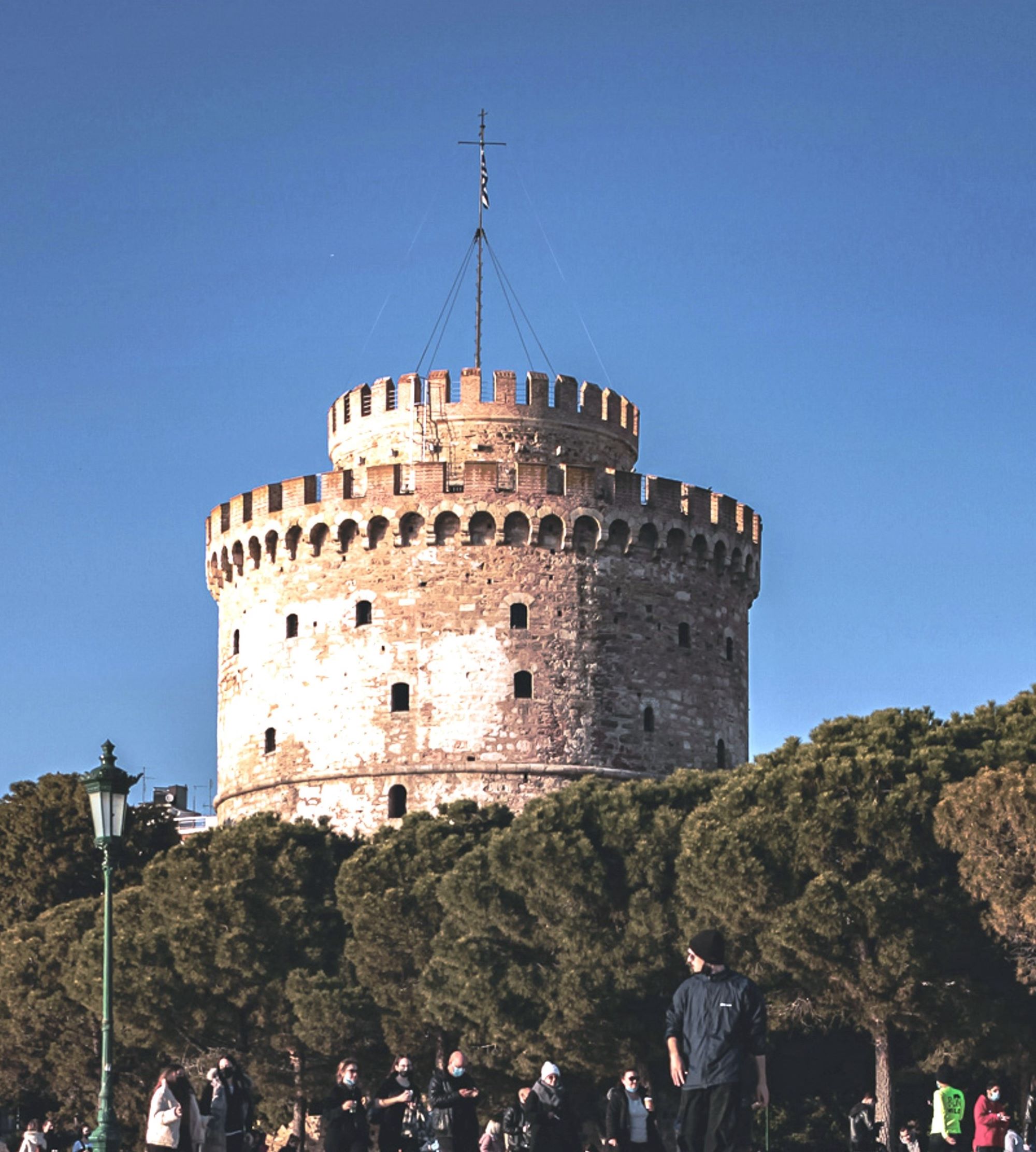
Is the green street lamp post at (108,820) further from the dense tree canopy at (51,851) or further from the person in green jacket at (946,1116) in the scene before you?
the dense tree canopy at (51,851)

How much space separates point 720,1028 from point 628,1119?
6.75m

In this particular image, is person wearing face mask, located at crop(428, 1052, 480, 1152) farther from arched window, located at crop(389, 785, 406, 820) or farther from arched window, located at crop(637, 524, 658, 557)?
arched window, located at crop(637, 524, 658, 557)

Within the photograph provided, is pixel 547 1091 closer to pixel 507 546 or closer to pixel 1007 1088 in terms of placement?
pixel 1007 1088

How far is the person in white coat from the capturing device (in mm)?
16953

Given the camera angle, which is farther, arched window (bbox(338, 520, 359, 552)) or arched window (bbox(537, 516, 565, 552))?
arched window (bbox(338, 520, 359, 552))

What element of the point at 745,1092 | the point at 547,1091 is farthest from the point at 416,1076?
the point at 745,1092

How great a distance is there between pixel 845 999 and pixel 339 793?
15815 millimetres

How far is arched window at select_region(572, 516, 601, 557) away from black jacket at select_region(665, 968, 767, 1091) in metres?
34.0

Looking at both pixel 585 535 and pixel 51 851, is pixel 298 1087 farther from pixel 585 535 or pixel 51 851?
pixel 585 535

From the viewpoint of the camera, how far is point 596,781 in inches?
1519

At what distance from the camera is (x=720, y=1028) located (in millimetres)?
11781

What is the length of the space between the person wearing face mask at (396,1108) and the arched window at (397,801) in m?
24.9

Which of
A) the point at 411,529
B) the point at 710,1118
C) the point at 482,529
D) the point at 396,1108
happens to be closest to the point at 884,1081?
the point at 396,1108

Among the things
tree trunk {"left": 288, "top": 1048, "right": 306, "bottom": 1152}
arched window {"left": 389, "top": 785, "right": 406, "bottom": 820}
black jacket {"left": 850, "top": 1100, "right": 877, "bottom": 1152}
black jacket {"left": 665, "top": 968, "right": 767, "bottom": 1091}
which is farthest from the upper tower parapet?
black jacket {"left": 665, "top": 968, "right": 767, "bottom": 1091}
